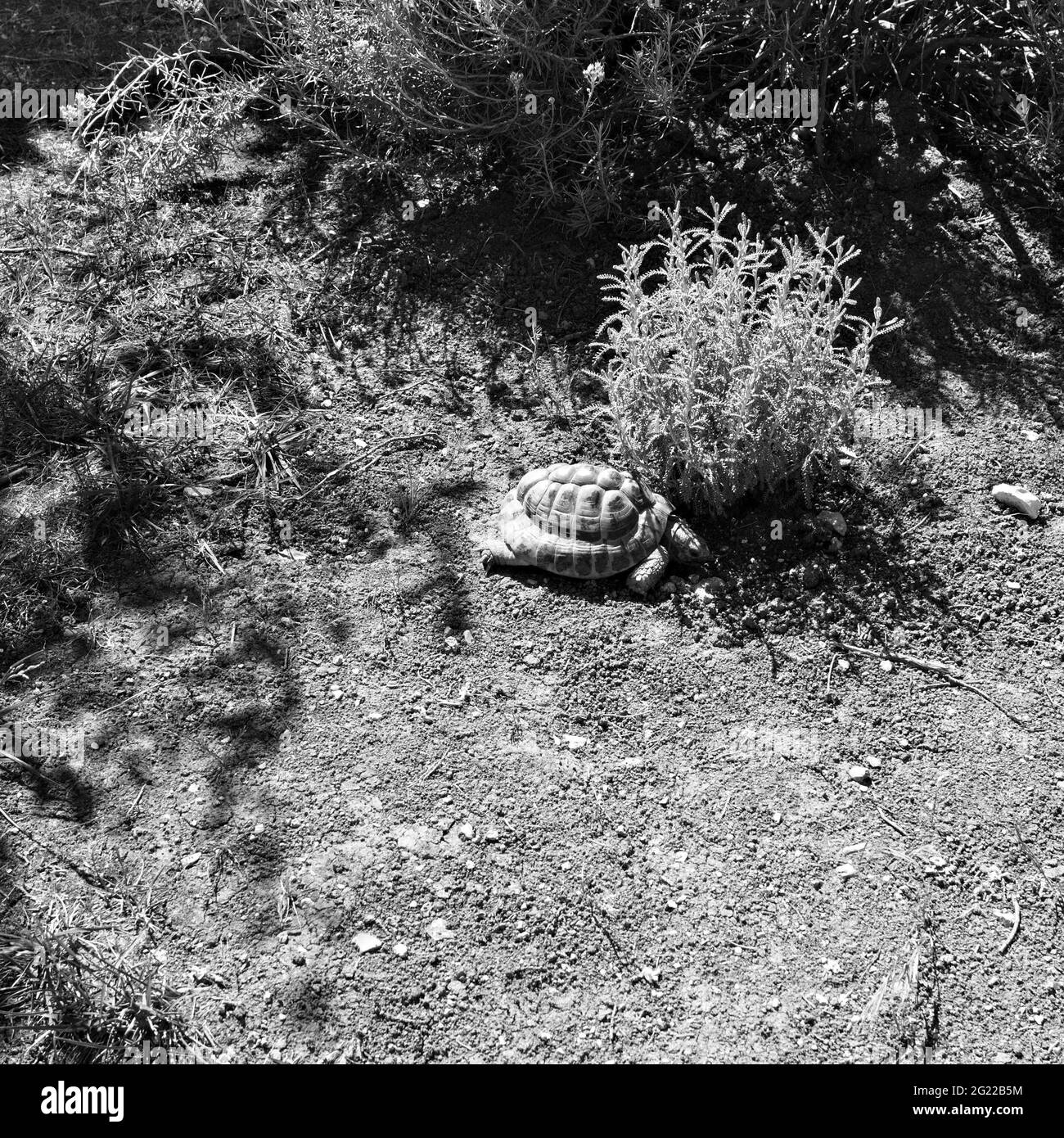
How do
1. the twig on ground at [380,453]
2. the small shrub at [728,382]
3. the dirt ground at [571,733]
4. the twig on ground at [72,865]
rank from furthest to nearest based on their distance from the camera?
the twig on ground at [380,453]
the small shrub at [728,382]
the twig on ground at [72,865]
the dirt ground at [571,733]

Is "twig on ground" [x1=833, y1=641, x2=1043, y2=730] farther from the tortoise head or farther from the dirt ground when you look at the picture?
the tortoise head

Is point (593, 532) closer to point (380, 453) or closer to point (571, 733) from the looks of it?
point (571, 733)

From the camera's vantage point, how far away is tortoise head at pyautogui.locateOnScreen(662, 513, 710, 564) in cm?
383

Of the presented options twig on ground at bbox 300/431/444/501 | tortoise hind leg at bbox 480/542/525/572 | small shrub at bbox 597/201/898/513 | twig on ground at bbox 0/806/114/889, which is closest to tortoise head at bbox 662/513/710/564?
small shrub at bbox 597/201/898/513

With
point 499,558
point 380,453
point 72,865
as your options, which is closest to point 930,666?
point 499,558

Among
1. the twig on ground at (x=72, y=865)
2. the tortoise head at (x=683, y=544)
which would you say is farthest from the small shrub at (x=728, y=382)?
the twig on ground at (x=72, y=865)

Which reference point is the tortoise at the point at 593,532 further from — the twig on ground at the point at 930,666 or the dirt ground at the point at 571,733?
the twig on ground at the point at 930,666

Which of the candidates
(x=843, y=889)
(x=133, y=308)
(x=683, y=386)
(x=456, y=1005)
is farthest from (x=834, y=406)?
(x=133, y=308)

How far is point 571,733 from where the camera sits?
3432 mm

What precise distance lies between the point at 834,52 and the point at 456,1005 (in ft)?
14.4

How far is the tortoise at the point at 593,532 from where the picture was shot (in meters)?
3.75

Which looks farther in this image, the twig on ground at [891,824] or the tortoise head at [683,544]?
the tortoise head at [683,544]

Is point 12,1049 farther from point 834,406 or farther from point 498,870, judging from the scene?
point 834,406

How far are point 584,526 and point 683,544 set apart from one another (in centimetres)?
38
